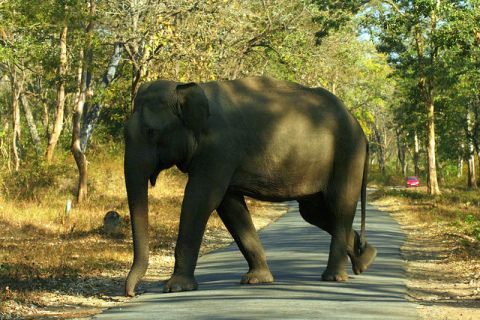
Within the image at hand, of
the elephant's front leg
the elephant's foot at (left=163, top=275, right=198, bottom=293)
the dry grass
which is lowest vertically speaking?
the dry grass

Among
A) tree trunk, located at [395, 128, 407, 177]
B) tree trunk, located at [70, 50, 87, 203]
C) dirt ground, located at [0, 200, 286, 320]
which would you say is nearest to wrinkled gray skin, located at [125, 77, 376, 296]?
dirt ground, located at [0, 200, 286, 320]

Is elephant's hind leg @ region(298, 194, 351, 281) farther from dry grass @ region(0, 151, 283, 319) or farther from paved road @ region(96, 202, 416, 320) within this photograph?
dry grass @ region(0, 151, 283, 319)

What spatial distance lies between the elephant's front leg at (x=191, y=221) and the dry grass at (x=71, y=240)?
727 mm

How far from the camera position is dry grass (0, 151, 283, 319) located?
38.7 feet

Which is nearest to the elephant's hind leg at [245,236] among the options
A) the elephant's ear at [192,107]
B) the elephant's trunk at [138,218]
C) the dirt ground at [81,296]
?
the dirt ground at [81,296]

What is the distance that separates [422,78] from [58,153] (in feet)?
59.2

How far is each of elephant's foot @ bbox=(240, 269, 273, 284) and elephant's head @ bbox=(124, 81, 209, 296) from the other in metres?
1.71

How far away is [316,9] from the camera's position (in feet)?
128

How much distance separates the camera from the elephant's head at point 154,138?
1130cm

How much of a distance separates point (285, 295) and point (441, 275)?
15.8 feet

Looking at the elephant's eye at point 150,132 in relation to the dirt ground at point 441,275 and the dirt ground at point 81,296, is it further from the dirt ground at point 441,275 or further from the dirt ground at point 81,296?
the dirt ground at point 441,275

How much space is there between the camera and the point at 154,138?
453 inches

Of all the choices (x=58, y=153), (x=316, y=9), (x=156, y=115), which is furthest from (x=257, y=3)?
(x=156, y=115)

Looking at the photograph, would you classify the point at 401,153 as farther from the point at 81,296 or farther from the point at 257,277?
the point at 81,296
